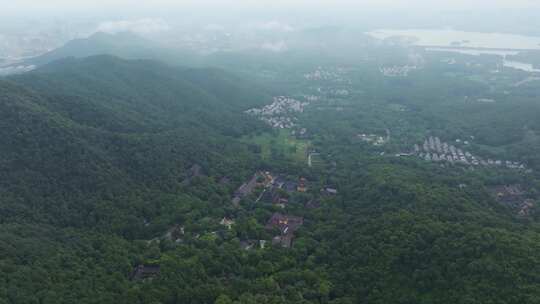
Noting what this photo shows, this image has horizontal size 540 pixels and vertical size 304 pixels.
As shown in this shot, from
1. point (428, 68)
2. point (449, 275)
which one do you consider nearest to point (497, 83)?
point (428, 68)

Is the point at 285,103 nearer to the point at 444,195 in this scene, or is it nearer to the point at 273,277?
the point at 444,195

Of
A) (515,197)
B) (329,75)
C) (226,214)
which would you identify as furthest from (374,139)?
(329,75)

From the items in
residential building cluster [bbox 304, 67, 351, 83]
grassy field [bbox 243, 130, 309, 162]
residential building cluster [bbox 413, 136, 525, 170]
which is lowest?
residential building cluster [bbox 413, 136, 525, 170]

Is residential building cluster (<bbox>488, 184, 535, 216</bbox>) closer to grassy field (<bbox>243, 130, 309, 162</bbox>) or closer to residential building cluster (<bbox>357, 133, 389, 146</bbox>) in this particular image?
residential building cluster (<bbox>357, 133, 389, 146</bbox>)

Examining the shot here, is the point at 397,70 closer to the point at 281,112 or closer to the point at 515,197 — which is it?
the point at 281,112

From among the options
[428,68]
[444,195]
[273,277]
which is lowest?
[273,277]

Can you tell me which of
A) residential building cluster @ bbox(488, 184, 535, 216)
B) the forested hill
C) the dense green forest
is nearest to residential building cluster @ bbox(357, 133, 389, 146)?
the dense green forest
